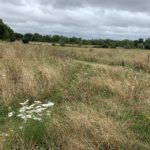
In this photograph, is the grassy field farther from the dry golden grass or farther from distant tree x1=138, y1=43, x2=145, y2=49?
distant tree x1=138, y1=43, x2=145, y2=49

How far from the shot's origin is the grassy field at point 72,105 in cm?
503

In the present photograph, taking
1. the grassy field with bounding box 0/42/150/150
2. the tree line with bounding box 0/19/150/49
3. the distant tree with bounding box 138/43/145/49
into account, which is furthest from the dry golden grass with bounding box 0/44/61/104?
the distant tree with bounding box 138/43/145/49

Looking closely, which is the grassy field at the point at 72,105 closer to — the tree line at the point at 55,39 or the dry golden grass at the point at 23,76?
the dry golden grass at the point at 23,76

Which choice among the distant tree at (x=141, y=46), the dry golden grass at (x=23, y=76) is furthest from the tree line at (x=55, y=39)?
the dry golden grass at (x=23, y=76)

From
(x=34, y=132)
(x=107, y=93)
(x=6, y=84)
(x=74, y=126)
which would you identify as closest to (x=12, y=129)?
(x=34, y=132)

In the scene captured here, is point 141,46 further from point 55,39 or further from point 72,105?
point 72,105

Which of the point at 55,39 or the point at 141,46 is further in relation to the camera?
the point at 55,39

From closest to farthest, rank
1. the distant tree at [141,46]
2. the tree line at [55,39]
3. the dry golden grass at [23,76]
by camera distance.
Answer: the dry golden grass at [23,76], the tree line at [55,39], the distant tree at [141,46]

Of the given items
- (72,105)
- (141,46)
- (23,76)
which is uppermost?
(23,76)

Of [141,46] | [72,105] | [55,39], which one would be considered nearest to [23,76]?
[72,105]

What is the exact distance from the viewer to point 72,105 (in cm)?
690

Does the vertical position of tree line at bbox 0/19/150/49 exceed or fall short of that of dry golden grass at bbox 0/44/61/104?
it falls short

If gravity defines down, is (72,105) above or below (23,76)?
below

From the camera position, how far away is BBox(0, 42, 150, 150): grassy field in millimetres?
5027
